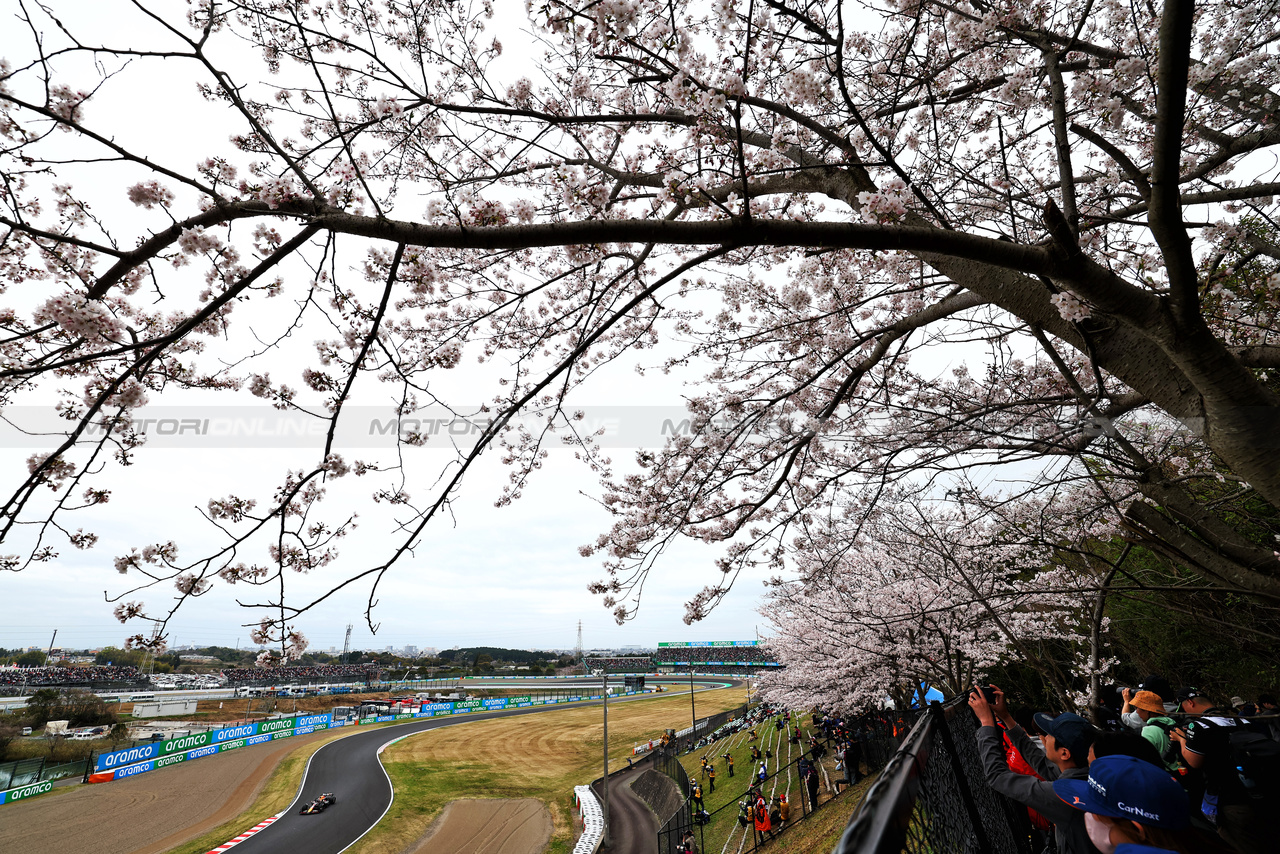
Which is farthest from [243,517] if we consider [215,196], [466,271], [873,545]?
[873,545]

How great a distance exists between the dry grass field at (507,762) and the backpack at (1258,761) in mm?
19301

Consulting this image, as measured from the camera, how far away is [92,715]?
124ft

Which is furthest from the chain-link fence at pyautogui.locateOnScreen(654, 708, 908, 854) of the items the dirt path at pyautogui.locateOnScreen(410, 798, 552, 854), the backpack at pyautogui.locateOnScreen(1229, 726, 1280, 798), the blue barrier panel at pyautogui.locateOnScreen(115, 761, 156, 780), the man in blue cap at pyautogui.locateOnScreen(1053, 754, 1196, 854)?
the blue barrier panel at pyautogui.locateOnScreen(115, 761, 156, 780)

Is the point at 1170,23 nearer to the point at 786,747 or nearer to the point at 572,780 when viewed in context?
the point at 786,747

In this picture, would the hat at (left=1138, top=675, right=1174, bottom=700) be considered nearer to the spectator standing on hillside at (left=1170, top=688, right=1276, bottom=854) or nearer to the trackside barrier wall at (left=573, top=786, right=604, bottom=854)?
the spectator standing on hillside at (left=1170, top=688, right=1276, bottom=854)

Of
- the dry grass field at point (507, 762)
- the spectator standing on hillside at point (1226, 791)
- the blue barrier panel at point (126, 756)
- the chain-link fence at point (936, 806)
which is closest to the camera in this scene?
the chain-link fence at point (936, 806)

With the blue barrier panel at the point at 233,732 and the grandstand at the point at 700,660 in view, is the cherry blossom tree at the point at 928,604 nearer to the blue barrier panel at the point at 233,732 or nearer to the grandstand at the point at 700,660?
the blue barrier panel at the point at 233,732

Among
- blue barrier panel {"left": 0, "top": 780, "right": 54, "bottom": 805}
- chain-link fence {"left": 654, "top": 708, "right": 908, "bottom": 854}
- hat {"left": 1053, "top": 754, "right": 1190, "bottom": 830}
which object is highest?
hat {"left": 1053, "top": 754, "right": 1190, "bottom": 830}

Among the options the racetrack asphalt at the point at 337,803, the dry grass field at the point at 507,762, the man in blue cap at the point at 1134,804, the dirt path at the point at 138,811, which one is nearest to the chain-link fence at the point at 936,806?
the man in blue cap at the point at 1134,804

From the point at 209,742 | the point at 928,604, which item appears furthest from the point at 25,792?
the point at 928,604

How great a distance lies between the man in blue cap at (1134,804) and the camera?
1.64m

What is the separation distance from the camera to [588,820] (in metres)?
19.2

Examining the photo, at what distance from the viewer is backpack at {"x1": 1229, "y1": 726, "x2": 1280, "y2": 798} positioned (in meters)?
2.85

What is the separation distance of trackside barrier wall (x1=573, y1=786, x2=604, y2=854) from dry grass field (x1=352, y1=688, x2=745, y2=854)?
0.50 meters
